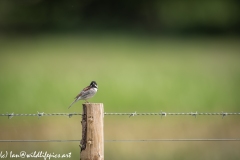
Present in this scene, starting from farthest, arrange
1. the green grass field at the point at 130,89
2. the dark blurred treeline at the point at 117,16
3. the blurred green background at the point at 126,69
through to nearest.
A: the dark blurred treeline at the point at 117,16 → the blurred green background at the point at 126,69 → the green grass field at the point at 130,89

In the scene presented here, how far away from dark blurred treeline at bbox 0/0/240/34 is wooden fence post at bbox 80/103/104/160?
46.8 meters

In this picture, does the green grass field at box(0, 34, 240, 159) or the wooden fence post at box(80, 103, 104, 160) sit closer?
the wooden fence post at box(80, 103, 104, 160)

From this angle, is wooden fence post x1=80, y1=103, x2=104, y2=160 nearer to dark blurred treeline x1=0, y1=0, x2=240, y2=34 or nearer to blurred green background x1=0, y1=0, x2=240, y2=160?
blurred green background x1=0, y1=0, x2=240, y2=160

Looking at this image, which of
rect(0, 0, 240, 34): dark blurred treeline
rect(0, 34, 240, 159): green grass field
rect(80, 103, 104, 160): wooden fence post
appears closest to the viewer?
rect(80, 103, 104, 160): wooden fence post

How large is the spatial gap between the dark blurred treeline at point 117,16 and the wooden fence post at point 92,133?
46.8m

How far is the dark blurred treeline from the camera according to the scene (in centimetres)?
5675

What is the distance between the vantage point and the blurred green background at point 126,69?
1822 cm

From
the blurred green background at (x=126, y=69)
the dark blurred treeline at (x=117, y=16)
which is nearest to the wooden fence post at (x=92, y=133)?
the blurred green background at (x=126, y=69)

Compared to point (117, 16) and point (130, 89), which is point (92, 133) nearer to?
point (130, 89)

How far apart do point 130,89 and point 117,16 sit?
3265cm

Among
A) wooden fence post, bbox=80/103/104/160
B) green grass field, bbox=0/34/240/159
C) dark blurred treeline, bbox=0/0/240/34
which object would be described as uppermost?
dark blurred treeline, bbox=0/0/240/34

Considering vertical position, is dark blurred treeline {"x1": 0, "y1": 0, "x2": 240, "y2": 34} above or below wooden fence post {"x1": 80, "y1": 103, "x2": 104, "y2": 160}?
above

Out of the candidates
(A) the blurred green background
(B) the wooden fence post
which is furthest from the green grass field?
(B) the wooden fence post

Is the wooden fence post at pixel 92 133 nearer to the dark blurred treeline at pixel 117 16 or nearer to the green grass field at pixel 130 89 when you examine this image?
the green grass field at pixel 130 89
